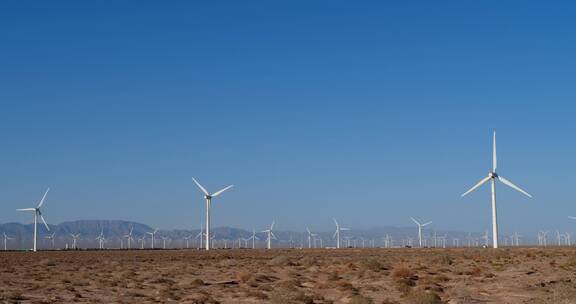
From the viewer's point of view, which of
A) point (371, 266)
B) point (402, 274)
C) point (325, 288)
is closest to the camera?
point (325, 288)

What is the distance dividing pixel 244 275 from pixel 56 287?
42.6 ft

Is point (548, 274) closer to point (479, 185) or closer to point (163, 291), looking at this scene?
point (163, 291)

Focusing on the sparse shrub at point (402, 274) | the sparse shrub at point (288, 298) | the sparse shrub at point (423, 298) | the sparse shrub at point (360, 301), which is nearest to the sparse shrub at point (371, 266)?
the sparse shrub at point (402, 274)

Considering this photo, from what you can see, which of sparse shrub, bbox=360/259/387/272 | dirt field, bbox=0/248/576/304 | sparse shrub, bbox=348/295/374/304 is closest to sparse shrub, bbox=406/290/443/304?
dirt field, bbox=0/248/576/304

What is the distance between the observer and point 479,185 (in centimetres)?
12331

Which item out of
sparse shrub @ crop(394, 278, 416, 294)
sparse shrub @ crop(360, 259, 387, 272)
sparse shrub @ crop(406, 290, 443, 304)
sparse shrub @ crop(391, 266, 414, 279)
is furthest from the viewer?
sparse shrub @ crop(360, 259, 387, 272)

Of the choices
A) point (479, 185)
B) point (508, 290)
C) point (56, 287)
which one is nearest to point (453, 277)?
point (508, 290)

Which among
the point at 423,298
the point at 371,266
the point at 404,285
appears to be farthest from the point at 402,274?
the point at 423,298

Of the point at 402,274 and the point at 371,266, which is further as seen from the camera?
the point at 371,266

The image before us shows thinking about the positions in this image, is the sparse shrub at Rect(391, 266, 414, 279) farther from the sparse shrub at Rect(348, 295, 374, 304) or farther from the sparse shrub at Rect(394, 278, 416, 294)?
the sparse shrub at Rect(348, 295, 374, 304)

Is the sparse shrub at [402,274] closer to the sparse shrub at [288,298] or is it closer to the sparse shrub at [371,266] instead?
the sparse shrub at [371,266]

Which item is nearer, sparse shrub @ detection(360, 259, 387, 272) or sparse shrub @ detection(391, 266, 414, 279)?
sparse shrub @ detection(391, 266, 414, 279)

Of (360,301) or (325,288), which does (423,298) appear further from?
(325,288)

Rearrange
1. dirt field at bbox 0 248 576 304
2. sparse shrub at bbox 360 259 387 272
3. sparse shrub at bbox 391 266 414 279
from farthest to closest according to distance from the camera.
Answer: sparse shrub at bbox 360 259 387 272
sparse shrub at bbox 391 266 414 279
dirt field at bbox 0 248 576 304
